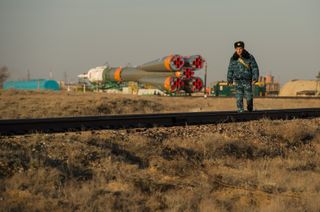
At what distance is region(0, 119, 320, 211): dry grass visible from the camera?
559cm

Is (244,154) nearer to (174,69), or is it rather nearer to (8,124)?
(8,124)

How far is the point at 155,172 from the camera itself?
6.86 meters

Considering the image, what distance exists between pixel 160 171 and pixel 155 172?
0.09 metres

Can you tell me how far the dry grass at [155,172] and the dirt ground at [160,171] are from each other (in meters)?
0.01

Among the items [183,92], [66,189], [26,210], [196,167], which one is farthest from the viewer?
[183,92]

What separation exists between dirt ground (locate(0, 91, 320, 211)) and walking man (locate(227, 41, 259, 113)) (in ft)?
9.35

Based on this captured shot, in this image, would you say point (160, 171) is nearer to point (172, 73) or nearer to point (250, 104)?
point (250, 104)

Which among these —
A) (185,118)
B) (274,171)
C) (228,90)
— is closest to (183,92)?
(228,90)

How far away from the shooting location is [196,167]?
7348 mm

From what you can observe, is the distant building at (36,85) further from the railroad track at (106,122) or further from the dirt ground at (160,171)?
the dirt ground at (160,171)

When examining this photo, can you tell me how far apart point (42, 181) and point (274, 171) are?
12.8ft

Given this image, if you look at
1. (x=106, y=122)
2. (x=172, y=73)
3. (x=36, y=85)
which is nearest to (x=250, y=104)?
(x=106, y=122)

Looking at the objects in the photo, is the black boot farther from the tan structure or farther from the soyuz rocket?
the tan structure

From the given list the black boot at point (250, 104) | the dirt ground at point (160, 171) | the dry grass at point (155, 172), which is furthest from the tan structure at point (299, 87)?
the dry grass at point (155, 172)
